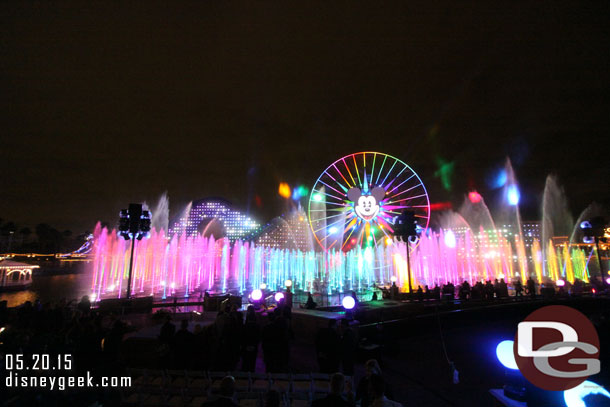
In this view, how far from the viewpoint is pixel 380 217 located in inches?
1117

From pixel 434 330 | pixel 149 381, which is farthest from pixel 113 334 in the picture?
pixel 434 330

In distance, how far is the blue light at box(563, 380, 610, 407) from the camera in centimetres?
316

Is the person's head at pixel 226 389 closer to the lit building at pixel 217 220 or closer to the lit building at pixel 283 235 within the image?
the lit building at pixel 283 235

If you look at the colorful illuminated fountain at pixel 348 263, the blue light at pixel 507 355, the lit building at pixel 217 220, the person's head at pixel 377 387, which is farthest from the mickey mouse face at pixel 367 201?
the lit building at pixel 217 220

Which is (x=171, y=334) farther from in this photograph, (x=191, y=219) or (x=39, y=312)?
(x=191, y=219)

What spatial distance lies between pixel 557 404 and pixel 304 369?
5.90m

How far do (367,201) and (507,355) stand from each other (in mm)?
24525

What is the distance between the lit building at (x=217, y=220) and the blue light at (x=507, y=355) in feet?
500

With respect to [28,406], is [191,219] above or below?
above

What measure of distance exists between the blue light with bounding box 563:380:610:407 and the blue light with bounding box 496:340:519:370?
483 mm

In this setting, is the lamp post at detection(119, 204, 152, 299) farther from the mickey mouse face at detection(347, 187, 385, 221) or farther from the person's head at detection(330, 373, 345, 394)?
the mickey mouse face at detection(347, 187, 385, 221)

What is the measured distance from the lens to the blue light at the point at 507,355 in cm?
363

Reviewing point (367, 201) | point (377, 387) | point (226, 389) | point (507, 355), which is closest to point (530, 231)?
point (367, 201)

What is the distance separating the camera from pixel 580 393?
10.6 ft
